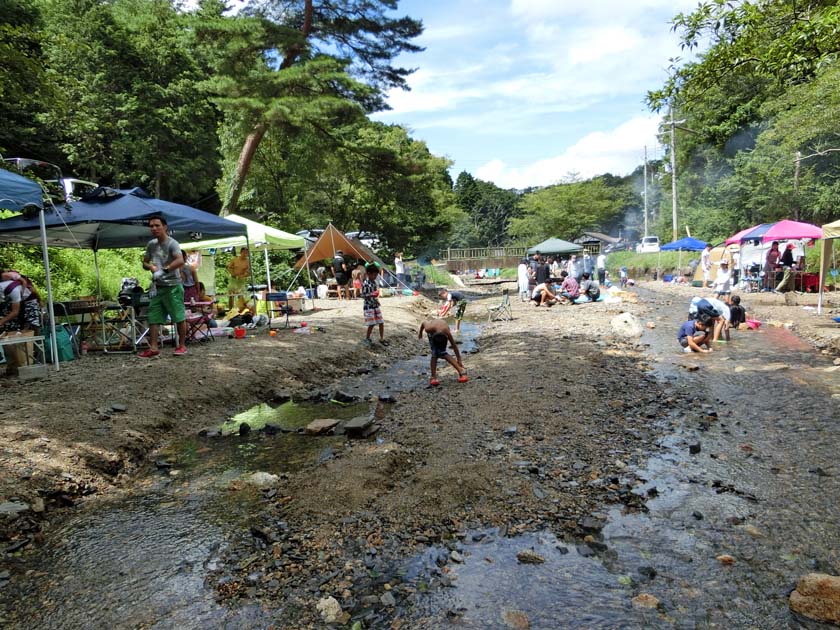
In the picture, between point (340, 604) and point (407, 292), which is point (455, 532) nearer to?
point (340, 604)

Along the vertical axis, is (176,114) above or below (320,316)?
above

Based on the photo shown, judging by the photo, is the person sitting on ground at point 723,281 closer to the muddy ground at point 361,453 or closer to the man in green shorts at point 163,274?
the muddy ground at point 361,453

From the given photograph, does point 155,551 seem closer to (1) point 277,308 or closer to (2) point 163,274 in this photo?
(2) point 163,274

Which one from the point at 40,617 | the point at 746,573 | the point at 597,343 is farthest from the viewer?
the point at 597,343

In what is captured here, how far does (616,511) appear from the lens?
4.16 m

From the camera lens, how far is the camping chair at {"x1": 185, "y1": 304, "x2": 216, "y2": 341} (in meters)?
9.93

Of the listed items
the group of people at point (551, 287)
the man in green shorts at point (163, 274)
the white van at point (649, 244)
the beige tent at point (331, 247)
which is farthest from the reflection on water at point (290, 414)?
the white van at point (649, 244)

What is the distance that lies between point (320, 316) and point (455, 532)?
11.4m

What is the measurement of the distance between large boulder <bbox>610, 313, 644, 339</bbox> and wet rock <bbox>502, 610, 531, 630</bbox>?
1099cm

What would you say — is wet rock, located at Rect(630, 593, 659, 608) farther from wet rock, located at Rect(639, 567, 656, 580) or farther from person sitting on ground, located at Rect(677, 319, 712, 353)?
person sitting on ground, located at Rect(677, 319, 712, 353)

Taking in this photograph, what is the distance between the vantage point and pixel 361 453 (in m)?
5.30

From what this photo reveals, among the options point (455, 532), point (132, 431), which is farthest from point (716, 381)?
point (132, 431)

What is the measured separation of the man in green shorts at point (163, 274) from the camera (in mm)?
8000

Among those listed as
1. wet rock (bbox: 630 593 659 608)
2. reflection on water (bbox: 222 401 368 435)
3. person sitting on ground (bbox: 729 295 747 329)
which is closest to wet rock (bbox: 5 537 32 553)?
reflection on water (bbox: 222 401 368 435)
